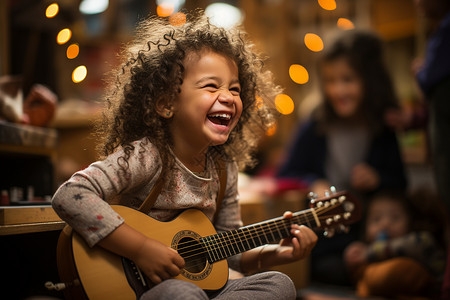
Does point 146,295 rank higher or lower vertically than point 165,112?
lower

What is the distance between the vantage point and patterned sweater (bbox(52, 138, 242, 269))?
2.88 feet

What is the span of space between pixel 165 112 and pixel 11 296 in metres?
0.58

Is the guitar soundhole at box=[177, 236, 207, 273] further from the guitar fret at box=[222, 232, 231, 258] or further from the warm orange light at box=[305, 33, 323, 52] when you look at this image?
the warm orange light at box=[305, 33, 323, 52]

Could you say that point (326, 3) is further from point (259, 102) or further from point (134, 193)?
point (134, 193)

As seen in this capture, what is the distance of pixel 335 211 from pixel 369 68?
121 cm

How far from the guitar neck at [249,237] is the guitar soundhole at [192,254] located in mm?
14

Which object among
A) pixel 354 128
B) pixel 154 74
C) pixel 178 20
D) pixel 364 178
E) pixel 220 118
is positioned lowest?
pixel 364 178

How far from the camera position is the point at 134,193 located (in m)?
1.03

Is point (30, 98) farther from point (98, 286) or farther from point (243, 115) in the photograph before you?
point (98, 286)

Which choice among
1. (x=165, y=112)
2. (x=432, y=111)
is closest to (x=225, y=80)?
(x=165, y=112)

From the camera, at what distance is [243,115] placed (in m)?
1.20

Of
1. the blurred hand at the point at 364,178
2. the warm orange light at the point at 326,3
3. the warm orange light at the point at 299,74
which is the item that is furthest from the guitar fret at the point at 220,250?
the warm orange light at the point at 299,74

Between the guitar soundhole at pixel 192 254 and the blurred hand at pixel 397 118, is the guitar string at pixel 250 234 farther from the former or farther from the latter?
the blurred hand at pixel 397 118

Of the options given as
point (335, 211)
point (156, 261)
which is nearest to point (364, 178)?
point (335, 211)
